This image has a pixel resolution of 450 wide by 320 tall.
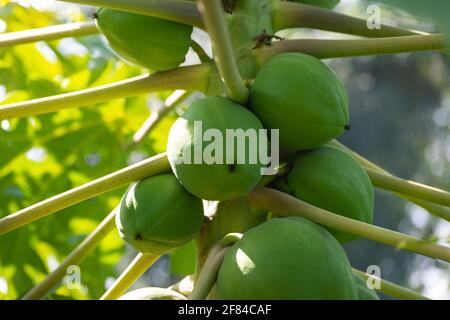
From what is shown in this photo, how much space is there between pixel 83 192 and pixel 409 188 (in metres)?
0.71

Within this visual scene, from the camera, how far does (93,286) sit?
2.59m

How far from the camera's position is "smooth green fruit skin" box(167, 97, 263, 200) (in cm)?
153

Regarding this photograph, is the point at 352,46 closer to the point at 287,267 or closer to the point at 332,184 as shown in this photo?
the point at 332,184

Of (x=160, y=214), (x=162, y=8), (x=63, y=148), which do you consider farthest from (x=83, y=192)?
(x=63, y=148)

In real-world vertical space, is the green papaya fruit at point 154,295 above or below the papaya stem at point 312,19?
below

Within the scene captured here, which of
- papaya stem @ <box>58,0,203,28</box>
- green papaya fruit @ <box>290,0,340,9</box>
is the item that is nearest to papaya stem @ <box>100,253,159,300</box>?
papaya stem @ <box>58,0,203,28</box>

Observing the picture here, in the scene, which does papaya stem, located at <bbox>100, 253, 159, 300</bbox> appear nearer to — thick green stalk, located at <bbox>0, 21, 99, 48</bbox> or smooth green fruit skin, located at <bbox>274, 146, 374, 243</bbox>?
smooth green fruit skin, located at <bbox>274, 146, 374, 243</bbox>

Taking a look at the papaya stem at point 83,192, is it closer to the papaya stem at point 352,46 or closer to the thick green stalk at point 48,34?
the papaya stem at point 352,46

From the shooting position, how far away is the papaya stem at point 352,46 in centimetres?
175

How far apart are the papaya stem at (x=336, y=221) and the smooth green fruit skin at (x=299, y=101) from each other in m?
0.12

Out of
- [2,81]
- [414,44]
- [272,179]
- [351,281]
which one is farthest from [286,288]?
[2,81]

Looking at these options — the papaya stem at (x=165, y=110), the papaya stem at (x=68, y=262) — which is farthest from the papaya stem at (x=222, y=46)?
the papaya stem at (x=165, y=110)

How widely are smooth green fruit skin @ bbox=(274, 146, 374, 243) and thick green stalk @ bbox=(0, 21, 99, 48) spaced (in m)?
0.67

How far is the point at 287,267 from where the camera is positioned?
1.42 meters
